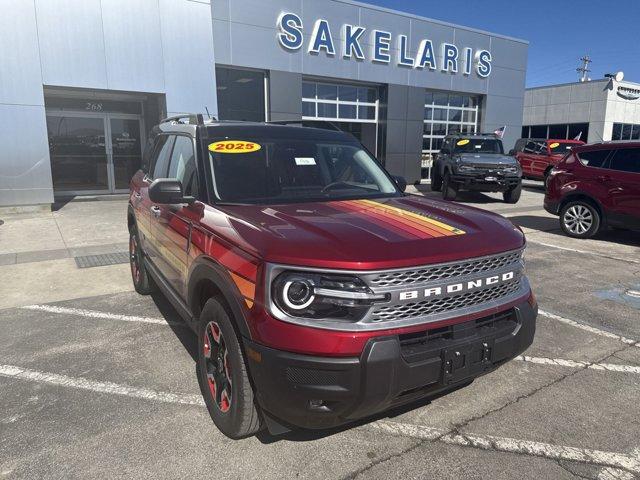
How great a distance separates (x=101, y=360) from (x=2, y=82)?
9919 millimetres

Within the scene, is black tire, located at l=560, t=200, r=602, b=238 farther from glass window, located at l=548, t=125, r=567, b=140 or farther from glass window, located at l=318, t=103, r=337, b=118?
glass window, located at l=548, t=125, r=567, b=140

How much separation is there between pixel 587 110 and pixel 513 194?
79.7 feet

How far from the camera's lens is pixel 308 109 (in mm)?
15844

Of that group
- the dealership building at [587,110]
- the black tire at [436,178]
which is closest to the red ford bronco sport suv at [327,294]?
the black tire at [436,178]

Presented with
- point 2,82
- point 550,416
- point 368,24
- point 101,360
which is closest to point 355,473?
point 550,416

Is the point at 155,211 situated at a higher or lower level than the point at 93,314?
higher

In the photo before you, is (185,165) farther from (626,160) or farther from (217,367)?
(626,160)

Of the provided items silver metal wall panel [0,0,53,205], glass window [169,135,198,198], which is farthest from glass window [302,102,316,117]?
glass window [169,135,198,198]

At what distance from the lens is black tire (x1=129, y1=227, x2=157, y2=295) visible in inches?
203

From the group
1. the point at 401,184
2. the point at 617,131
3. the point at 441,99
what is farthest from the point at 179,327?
the point at 617,131

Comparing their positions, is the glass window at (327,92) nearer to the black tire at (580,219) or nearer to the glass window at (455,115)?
the glass window at (455,115)

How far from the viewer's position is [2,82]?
10680mm

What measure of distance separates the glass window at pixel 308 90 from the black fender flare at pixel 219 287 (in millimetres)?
13617

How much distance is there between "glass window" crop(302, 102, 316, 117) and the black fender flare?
43.9ft
